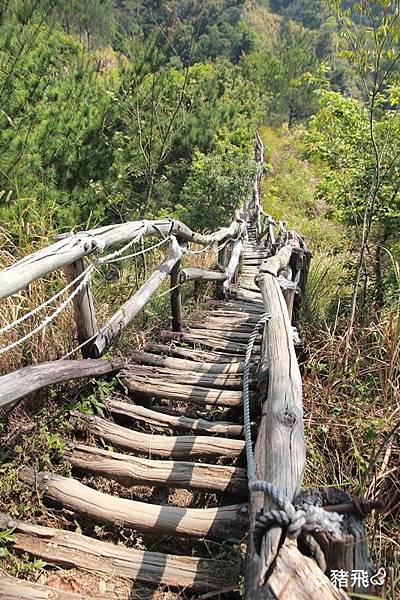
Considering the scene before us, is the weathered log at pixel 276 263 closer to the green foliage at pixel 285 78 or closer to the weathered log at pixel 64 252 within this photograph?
the weathered log at pixel 64 252

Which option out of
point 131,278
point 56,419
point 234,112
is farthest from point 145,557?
point 234,112

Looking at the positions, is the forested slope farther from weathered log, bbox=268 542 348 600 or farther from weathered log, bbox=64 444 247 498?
weathered log, bbox=268 542 348 600

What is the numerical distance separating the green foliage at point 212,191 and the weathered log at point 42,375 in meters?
8.68

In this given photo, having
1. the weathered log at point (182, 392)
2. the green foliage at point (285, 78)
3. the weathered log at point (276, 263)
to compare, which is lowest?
the weathered log at point (182, 392)

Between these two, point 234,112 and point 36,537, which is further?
point 234,112

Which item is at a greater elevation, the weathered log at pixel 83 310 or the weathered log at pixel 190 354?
the weathered log at pixel 83 310

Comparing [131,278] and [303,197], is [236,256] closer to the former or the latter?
[131,278]

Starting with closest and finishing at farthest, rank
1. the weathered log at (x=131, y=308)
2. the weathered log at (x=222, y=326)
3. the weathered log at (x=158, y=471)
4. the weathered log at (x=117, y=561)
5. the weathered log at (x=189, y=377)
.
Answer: the weathered log at (x=117, y=561) < the weathered log at (x=158, y=471) < the weathered log at (x=131, y=308) < the weathered log at (x=189, y=377) < the weathered log at (x=222, y=326)

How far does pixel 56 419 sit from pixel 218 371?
127 centimetres

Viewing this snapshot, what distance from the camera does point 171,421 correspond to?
273cm

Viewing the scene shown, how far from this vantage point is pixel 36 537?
187 cm

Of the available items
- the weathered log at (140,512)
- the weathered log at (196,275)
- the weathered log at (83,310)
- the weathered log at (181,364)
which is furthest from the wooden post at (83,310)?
the weathered log at (196,275)

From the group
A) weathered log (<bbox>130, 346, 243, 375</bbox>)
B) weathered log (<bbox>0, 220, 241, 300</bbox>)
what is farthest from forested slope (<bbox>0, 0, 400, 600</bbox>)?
weathered log (<bbox>130, 346, 243, 375</bbox>)

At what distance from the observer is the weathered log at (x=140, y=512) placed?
192 centimetres
